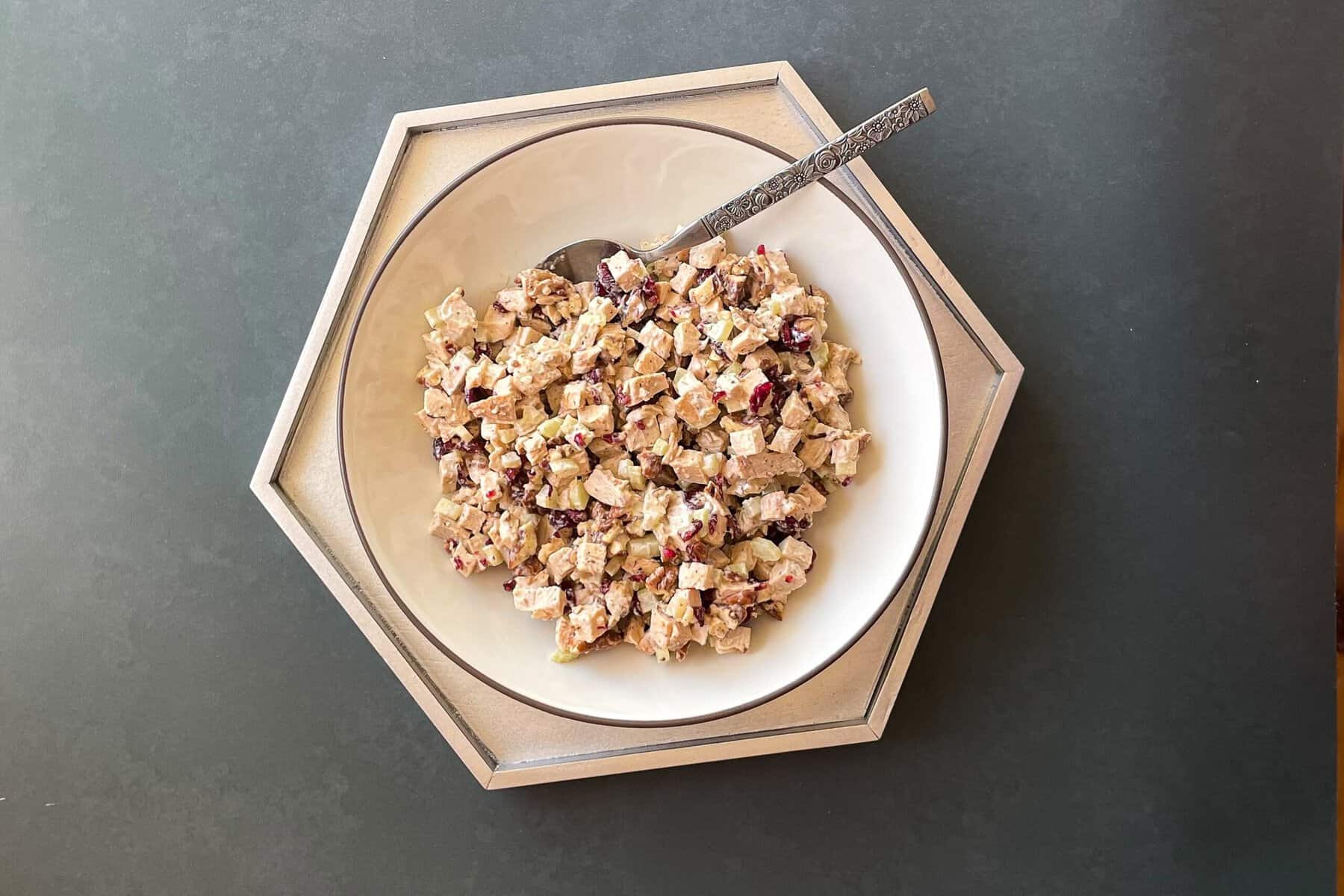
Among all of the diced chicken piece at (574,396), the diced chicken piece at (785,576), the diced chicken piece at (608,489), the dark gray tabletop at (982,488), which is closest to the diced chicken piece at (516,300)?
the diced chicken piece at (574,396)

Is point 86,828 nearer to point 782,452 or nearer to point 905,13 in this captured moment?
point 782,452

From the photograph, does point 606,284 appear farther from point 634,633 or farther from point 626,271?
point 634,633

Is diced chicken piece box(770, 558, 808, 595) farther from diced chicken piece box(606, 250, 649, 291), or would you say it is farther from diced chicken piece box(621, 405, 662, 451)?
diced chicken piece box(606, 250, 649, 291)

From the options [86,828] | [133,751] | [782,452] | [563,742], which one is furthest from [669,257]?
→ [86,828]

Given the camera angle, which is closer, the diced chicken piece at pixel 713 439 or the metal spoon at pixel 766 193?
the metal spoon at pixel 766 193

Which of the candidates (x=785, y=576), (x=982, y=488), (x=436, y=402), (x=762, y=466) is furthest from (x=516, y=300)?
(x=982, y=488)

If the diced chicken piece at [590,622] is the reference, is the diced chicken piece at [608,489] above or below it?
above

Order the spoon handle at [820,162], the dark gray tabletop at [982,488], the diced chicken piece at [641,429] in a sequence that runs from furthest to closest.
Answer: the dark gray tabletop at [982,488] → the diced chicken piece at [641,429] → the spoon handle at [820,162]

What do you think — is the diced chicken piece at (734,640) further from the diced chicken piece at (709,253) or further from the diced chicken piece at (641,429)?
the diced chicken piece at (709,253)
